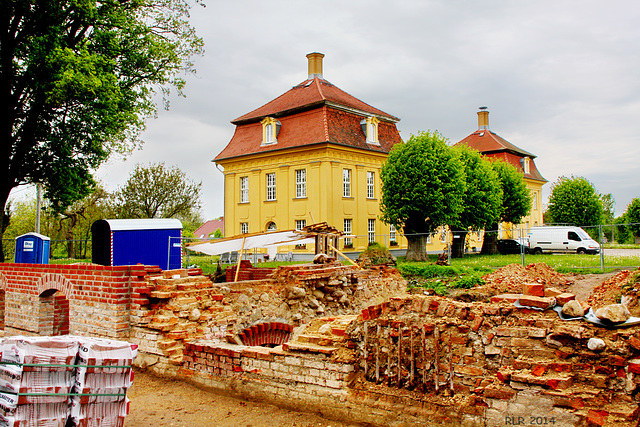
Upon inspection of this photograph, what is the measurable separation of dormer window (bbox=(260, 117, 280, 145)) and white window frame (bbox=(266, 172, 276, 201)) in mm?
2360

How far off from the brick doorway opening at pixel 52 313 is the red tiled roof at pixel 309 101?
76.1 feet

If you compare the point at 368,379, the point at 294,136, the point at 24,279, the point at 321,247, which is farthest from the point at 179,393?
the point at 294,136

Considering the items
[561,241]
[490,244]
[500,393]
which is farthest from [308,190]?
[500,393]

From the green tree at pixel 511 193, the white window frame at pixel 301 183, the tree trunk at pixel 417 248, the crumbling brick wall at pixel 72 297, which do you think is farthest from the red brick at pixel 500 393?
the green tree at pixel 511 193

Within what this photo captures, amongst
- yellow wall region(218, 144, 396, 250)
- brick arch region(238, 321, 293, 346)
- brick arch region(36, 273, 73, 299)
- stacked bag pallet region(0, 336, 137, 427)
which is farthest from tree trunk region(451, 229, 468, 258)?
stacked bag pallet region(0, 336, 137, 427)

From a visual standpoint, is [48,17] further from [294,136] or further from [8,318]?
[294,136]

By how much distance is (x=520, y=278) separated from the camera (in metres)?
15.3

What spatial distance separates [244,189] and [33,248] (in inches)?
868

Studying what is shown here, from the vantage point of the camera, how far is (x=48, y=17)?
17.2 meters

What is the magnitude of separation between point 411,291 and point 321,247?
354 centimetres

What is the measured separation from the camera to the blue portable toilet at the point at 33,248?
13.6 metres

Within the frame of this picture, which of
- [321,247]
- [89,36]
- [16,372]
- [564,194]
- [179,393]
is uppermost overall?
[89,36]

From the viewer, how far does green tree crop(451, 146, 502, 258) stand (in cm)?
3080

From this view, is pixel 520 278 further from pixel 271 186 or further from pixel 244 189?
pixel 244 189
